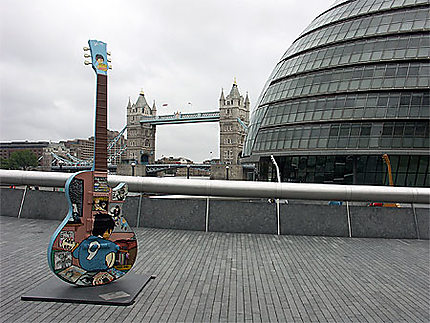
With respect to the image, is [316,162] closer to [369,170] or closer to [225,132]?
[369,170]

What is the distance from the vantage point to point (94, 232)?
263 inches

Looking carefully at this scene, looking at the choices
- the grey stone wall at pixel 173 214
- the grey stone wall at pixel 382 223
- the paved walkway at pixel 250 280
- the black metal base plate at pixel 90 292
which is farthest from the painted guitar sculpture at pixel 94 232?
the grey stone wall at pixel 382 223

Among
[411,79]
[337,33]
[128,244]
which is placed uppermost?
[337,33]

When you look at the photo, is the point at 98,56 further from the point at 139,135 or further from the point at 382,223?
the point at 139,135

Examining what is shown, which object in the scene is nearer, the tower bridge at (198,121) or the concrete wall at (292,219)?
the concrete wall at (292,219)

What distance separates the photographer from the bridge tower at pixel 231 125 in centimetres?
13475

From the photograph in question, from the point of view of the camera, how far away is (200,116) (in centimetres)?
14688

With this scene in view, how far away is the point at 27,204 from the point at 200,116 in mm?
134396

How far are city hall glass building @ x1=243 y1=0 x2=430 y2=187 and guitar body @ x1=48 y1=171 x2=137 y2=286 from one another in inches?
906

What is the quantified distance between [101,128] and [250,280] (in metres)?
4.67

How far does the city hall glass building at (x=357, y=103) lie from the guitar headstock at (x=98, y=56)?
74.4 ft

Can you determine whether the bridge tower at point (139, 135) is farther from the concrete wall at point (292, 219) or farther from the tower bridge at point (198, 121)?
the concrete wall at point (292, 219)

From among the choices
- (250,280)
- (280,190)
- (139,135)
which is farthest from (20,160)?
(250,280)

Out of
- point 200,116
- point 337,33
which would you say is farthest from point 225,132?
point 337,33
